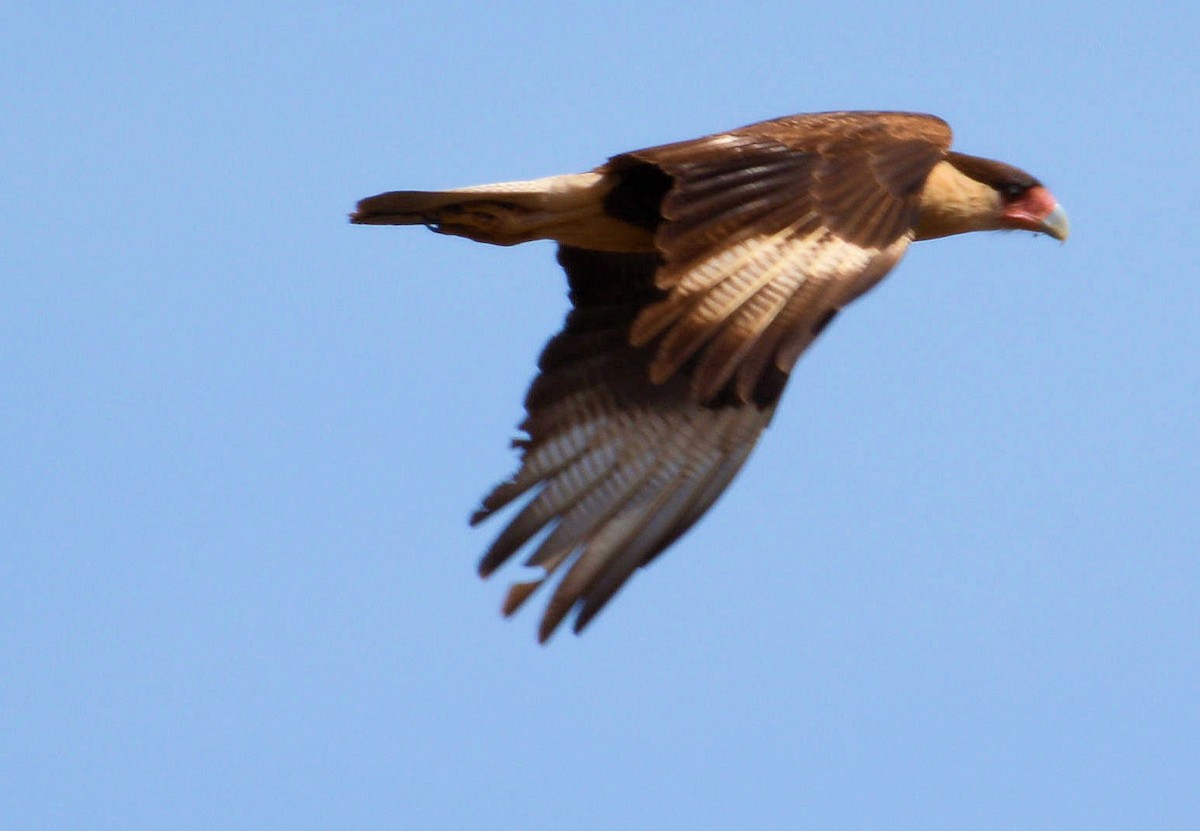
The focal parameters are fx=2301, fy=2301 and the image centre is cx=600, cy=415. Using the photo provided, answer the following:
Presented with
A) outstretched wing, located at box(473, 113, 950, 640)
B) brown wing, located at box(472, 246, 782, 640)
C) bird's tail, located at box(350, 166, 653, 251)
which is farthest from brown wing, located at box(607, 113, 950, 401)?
brown wing, located at box(472, 246, 782, 640)

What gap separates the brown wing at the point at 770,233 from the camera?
675cm

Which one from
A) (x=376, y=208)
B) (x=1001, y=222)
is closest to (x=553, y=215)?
(x=376, y=208)

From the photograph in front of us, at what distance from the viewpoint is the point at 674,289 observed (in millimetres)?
6887

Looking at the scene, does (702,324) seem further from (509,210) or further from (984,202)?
(984,202)

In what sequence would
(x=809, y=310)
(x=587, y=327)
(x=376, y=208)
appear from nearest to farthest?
(x=809, y=310) < (x=376, y=208) < (x=587, y=327)

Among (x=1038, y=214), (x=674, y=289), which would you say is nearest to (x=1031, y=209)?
(x=1038, y=214)

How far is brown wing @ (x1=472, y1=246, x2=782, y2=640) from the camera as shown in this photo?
7125 mm

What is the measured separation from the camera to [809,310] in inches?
266

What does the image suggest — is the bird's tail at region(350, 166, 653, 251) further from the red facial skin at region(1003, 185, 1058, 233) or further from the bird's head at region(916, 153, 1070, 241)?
the red facial skin at region(1003, 185, 1058, 233)

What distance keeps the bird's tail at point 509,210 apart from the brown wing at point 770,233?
0.21 meters

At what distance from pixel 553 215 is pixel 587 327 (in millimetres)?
Result: 782

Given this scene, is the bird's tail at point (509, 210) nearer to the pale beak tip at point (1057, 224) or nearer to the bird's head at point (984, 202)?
the bird's head at point (984, 202)

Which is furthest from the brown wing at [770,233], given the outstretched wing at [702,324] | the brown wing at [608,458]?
the brown wing at [608,458]

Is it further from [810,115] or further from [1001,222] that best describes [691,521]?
[1001,222]
